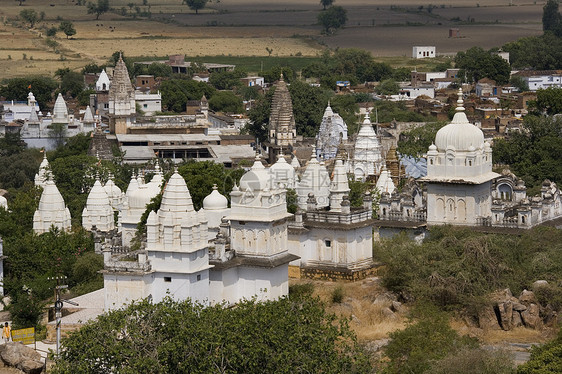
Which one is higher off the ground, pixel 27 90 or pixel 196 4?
pixel 196 4

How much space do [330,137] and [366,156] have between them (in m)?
11.3

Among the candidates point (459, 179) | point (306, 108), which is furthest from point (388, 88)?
point (459, 179)

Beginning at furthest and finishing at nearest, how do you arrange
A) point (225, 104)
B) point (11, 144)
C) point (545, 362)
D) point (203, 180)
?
1. point (225, 104)
2. point (11, 144)
3. point (203, 180)
4. point (545, 362)

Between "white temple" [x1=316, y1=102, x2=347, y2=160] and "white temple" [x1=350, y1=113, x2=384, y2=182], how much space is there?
7918 mm

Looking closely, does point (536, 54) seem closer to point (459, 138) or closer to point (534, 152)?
point (534, 152)

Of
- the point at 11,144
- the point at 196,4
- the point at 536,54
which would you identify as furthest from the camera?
the point at 196,4

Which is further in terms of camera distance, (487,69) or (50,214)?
(487,69)

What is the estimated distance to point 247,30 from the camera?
174750 mm

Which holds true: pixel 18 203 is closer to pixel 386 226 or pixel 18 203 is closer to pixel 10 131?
pixel 386 226

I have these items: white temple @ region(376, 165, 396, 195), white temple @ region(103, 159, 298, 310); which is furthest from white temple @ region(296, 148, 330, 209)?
white temple @ region(103, 159, 298, 310)

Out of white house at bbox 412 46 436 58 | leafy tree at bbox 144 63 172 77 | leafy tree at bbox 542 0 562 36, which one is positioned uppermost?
leafy tree at bbox 542 0 562 36

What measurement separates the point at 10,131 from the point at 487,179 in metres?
46.8

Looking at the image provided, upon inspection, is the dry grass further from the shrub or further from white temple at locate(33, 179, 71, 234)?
white temple at locate(33, 179, 71, 234)

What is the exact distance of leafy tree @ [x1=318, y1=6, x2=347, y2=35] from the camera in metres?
173
